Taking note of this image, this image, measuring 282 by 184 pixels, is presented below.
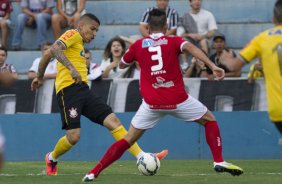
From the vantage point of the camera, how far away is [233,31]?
63.1ft

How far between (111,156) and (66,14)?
8.87 metres

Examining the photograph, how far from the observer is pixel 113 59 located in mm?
17406

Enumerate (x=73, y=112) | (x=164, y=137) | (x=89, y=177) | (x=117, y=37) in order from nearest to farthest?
(x=89, y=177) → (x=73, y=112) → (x=164, y=137) → (x=117, y=37)

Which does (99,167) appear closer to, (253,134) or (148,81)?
(148,81)

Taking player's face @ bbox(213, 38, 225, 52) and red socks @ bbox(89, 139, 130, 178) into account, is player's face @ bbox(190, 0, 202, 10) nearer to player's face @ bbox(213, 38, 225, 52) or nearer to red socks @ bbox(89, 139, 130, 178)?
player's face @ bbox(213, 38, 225, 52)

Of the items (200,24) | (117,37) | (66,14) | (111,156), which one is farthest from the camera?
(66,14)

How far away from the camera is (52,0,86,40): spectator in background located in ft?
62.8

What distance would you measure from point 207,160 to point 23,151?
3.37 m

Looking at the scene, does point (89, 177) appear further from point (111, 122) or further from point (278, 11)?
point (278, 11)

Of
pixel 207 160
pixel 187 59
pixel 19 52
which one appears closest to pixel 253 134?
pixel 207 160

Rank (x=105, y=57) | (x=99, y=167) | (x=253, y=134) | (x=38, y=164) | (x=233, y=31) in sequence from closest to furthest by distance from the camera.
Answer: (x=99, y=167)
(x=38, y=164)
(x=253, y=134)
(x=105, y=57)
(x=233, y=31)

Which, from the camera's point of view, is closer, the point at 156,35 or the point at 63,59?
the point at 156,35

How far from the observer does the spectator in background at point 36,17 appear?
63.3 ft

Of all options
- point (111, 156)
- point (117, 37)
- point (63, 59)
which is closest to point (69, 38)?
point (63, 59)
